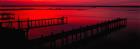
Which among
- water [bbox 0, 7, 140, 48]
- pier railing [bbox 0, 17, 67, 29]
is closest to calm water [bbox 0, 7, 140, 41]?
water [bbox 0, 7, 140, 48]

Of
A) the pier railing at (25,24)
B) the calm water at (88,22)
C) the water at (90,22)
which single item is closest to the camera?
the water at (90,22)

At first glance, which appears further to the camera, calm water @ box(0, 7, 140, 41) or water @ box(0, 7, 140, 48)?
calm water @ box(0, 7, 140, 41)

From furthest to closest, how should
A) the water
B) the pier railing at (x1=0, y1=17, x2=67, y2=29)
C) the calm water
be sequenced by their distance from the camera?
the pier railing at (x1=0, y1=17, x2=67, y2=29) → the calm water → the water

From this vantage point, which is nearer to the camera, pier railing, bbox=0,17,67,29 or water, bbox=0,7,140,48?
water, bbox=0,7,140,48

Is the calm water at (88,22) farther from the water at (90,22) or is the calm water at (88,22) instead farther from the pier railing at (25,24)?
the pier railing at (25,24)

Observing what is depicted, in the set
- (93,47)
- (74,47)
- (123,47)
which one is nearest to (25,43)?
(74,47)

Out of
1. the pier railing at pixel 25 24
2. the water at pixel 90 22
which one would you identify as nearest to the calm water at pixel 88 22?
the water at pixel 90 22

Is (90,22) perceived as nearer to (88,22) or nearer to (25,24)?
(88,22)

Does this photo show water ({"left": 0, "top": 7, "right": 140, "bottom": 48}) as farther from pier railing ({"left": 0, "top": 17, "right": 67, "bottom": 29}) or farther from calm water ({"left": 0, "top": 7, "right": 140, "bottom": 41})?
pier railing ({"left": 0, "top": 17, "right": 67, "bottom": 29})

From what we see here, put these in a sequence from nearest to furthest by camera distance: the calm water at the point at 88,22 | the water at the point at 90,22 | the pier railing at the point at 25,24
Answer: the water at the point at 90,22
the calm water at the point at 88,22
the pier railing at the point at 25,24

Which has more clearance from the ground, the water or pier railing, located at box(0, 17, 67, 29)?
pier railing, located at box(0, 17, 67, 29)

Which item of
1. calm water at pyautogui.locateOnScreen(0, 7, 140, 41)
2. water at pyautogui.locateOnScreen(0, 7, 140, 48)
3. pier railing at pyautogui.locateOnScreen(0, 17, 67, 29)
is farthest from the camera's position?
pier railing at pyautogui.locateOnScreen(0, 17, 67, 29)

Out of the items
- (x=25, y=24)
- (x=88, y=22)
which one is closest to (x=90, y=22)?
(x=88, y=22)

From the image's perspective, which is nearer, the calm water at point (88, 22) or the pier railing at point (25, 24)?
the calm water at point (88, 22)
